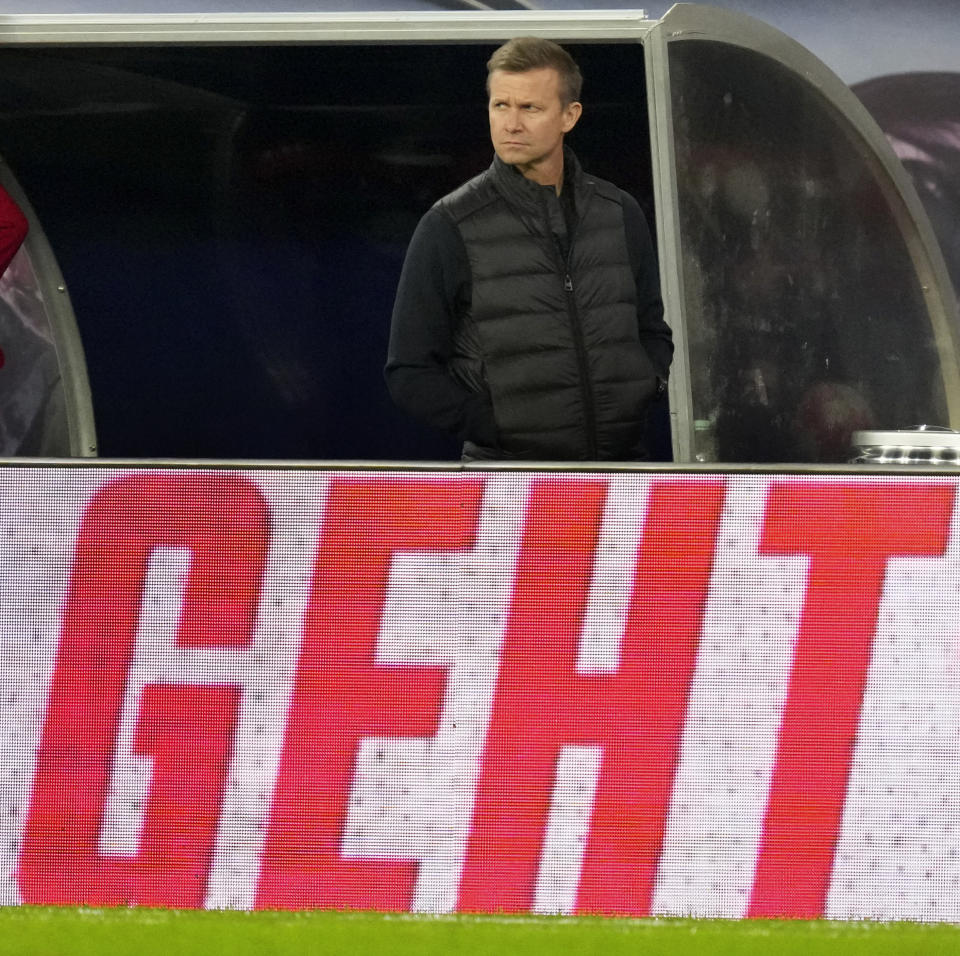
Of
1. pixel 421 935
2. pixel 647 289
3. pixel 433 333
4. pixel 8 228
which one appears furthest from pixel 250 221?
pixel 421 935

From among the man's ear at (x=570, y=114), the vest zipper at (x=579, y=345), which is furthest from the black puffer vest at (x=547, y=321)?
the man's ear at (x=570, y=114)

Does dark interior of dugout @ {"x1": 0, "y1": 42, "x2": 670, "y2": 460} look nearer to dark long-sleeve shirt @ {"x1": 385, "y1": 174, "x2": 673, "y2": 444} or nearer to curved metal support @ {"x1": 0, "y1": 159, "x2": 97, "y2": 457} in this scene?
curved metal support @ {"x1": 0, "y1": 159, "x2": 97, "y2": 457}

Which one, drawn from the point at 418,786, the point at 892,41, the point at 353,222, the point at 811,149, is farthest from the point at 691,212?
the point at 418,786

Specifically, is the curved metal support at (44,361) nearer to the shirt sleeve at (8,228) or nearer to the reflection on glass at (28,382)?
the reflection on glass at (28,382)

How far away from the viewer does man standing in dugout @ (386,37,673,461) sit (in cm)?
327

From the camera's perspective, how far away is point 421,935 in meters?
2.57

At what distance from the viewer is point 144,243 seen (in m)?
4.73

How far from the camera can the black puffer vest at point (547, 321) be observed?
3.27 meters

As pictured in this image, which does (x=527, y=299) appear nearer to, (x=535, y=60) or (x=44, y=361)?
(x=535, y=60)

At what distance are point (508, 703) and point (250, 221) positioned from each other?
8.49ft

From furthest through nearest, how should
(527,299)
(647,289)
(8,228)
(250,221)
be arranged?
1. (250,221)
2. (8,228)
3. (647,289)
4. (527,299)

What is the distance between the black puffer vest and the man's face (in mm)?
54

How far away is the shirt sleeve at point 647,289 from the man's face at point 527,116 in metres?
0.26

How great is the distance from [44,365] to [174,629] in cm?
254
